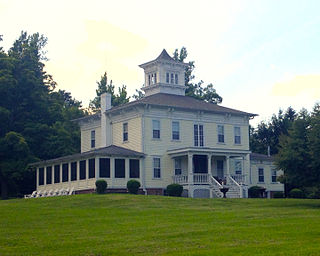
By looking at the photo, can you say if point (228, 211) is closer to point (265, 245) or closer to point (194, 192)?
point (265, 245)

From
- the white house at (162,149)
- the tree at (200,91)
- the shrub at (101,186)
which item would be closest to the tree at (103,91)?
the tree at (200,91)

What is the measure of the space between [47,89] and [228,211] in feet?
132

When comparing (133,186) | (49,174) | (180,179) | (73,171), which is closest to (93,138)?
(49,174)

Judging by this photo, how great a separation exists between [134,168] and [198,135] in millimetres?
6924

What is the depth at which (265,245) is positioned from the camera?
2120 cm

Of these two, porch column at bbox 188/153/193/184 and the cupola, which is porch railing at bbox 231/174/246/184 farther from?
the cupola

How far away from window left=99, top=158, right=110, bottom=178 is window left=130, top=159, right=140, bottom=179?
2.12m

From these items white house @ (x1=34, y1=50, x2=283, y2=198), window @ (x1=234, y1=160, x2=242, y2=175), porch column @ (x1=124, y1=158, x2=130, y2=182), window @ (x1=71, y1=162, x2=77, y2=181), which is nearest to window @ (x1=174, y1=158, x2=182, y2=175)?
white house @ (x1=34, y1=50, x2=283, y2=198)

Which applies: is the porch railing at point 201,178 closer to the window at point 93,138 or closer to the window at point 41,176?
the window at point 93,138

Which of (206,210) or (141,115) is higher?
(141,115)

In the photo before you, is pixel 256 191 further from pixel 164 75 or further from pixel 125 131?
pixel 164 75

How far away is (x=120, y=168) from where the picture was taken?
153 ft

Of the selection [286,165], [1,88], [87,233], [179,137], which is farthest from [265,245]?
[1,88]

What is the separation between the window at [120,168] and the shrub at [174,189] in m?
3.52
